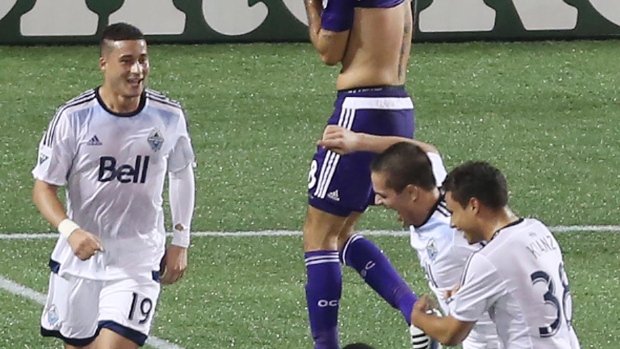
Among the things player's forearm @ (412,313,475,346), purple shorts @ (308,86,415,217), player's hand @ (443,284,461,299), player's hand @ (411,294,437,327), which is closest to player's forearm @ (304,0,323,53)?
purple shorts @ (308,86,415,217)

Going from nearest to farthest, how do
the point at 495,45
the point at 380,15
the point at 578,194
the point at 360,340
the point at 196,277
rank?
the point at 380,15
the point at 360,340
the point at 196,277
the point at 578,194
the point at 495,45

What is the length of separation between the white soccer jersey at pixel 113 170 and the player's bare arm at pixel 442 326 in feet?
4.40

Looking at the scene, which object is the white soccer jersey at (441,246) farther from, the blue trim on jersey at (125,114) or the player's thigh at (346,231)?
the blue trim on jersey at (125,114)

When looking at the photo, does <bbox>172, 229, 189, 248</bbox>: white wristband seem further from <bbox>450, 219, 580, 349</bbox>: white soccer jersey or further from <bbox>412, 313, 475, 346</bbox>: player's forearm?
<bbox>450, 219, 580, 349</bbox>: white soccer jersey

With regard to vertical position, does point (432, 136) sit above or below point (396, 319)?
below

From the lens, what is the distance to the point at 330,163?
6449 mm

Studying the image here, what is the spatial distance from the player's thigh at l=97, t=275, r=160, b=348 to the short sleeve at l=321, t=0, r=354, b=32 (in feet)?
4.78

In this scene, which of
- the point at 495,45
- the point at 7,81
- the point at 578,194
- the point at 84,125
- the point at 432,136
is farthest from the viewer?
the point at 495,45

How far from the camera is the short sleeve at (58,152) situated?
5.74 metres

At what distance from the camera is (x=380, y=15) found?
6.51 m

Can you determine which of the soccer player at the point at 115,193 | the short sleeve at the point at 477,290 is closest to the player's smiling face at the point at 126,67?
the soccer player at the point at 115,193

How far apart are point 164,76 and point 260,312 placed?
518cm

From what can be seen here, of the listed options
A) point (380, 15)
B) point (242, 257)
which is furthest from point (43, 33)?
point (380, 15)

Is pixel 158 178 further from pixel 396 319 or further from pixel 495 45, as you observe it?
pixel 495 45
